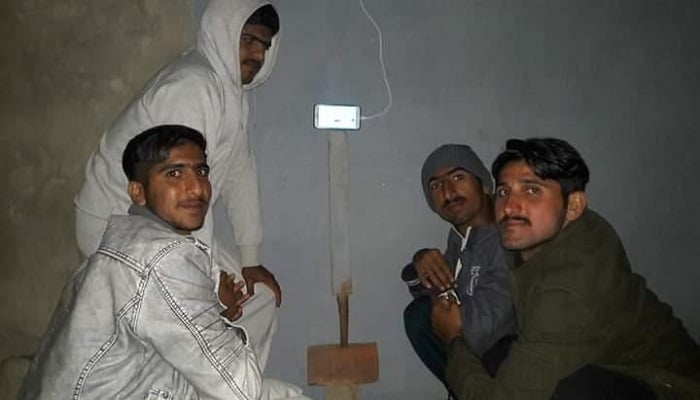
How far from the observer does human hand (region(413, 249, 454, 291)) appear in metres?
1.90

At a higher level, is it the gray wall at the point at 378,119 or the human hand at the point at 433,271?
the gray wall at the point at 378,119

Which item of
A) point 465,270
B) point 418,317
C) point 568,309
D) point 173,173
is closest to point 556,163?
point 568,309

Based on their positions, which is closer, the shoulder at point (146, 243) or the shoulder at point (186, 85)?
the shoulder at point (146, 243)

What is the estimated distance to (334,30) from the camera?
2238 millimetres

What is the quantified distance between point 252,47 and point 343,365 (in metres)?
1.09

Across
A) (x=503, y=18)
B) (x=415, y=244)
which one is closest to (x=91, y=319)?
(x=415, y=244)

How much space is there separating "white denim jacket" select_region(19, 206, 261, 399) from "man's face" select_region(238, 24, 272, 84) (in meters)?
0.79

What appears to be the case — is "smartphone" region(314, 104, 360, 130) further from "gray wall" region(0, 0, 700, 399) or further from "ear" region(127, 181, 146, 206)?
"ear" region(127, 181, 146, 206)

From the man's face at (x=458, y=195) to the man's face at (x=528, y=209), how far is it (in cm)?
40

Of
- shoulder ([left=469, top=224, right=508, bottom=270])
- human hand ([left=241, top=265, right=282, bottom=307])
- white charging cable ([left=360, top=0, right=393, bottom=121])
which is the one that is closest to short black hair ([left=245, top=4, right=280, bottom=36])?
white charging cable ([left=360, top=0, right=393, bottom=121])

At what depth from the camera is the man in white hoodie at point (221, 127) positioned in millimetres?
1711

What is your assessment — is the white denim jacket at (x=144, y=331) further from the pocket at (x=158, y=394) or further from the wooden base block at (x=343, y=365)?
the wooden base block at (x=343, y=365)

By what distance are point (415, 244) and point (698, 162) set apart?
118cm

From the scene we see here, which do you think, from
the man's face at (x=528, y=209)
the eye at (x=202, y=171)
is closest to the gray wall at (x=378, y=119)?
the eye at (x=202, y=171)
